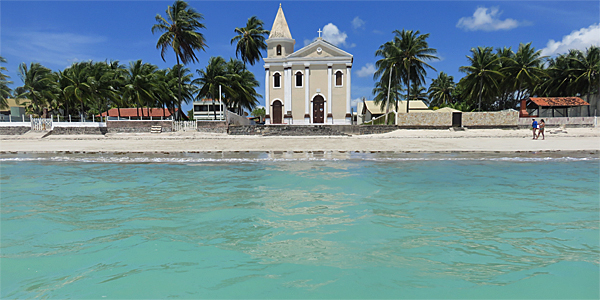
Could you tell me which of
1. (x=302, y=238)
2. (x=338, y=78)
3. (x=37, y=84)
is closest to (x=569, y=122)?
(x=338, y=78)

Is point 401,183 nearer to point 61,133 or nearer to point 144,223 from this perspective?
point 144,223

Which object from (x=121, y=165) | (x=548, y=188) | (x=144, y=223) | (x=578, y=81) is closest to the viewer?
(x=144, y=223)

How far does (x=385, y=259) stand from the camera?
3408mm

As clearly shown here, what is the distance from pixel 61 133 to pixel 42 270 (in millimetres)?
30790

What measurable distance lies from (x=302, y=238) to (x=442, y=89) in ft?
230

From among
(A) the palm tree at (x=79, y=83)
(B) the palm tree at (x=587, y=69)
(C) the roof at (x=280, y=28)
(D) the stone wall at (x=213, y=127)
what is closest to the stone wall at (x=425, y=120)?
(D) the stone wall at (x=213, y=127)

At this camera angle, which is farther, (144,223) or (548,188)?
(548,188)

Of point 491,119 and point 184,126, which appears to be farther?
point 184,126

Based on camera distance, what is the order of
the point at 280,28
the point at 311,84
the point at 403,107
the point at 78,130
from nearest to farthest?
the point at 78,130 → the point at 311,84 → the point at 280,28 → the point at 403,107

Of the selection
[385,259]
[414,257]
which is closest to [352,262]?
[385,259]

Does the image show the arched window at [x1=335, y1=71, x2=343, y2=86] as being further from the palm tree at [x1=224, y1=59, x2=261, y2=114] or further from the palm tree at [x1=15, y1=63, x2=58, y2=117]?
the palm tree at [x1=15, y1=63, x2=58, y2=117]

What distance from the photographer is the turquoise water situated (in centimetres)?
288

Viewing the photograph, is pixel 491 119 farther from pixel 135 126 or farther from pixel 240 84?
pixel 135 126

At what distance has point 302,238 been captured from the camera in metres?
4.04
